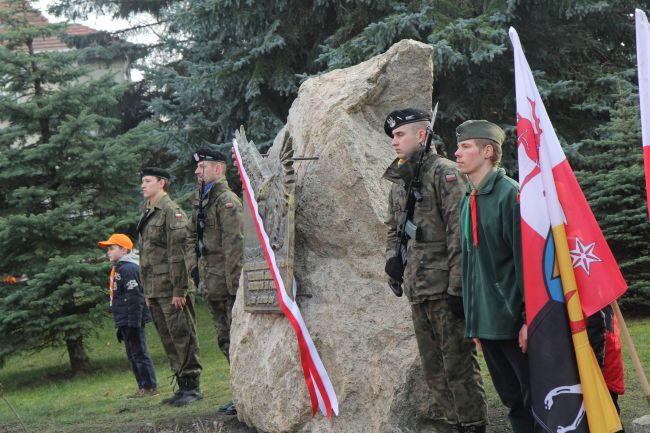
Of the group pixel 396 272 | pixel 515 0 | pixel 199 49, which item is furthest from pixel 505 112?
pixel 396 272

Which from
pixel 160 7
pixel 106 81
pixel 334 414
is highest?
pixel 160 7

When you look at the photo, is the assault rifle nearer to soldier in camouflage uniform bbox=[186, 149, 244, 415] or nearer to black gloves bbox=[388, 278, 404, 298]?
black gloves bbox=[388, 278, 404, 298]

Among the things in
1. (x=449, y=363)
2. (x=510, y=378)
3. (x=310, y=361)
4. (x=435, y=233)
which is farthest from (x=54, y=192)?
(x=510, y=378)

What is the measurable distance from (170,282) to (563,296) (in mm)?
4553

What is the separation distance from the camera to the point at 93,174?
1251cm

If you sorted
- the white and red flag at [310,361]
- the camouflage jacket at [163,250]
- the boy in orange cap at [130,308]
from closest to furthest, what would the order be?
the white and red flag at [310,361], the camouflage jacket at [163,250], the boy in orange cap at [130,308]

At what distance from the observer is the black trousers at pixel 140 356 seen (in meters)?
8.88

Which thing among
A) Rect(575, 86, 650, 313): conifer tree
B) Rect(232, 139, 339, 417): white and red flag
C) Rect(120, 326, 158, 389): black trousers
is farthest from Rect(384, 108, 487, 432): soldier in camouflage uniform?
Rect(575, 86, 650, 313): conifer tree

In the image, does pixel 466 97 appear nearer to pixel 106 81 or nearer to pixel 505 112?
pixel 505 112

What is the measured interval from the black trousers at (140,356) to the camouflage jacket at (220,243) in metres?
2.18

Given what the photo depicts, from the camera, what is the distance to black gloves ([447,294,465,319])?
4668 mm

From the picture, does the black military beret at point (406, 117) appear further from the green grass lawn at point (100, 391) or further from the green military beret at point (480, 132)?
the green grass lawn at point (100, 391)

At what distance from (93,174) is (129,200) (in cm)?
78

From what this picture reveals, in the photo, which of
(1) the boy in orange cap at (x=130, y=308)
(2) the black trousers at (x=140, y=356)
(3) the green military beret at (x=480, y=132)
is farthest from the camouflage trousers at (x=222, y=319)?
(3) the green military beret at (x=480, y=132)
